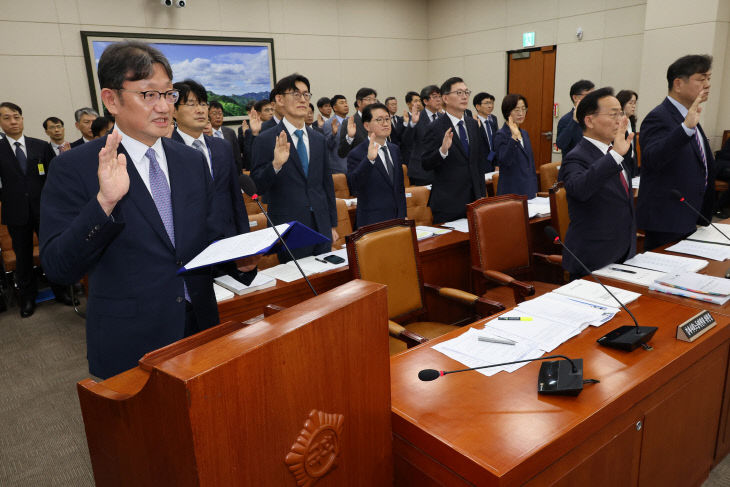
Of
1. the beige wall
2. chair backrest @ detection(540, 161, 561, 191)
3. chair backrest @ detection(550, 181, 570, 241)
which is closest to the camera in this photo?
chair backrest @ detection(550, 181, 570, 241)

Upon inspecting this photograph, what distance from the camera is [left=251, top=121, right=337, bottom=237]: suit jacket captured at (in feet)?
9.60

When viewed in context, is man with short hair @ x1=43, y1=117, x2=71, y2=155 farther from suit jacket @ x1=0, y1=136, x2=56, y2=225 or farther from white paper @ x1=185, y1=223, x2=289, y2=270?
white paper @ x1=185, y1=223, x2=289, y2=270

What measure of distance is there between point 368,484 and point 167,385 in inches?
18.9

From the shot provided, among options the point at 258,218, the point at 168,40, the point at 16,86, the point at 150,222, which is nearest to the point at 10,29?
the point at 16,86

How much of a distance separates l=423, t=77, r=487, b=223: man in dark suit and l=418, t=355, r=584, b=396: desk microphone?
238cm

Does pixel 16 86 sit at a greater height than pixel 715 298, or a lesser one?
greater

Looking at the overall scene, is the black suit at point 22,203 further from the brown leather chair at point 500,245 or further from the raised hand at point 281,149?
the brown leather chair at point 500,245

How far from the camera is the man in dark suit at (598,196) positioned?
218cm

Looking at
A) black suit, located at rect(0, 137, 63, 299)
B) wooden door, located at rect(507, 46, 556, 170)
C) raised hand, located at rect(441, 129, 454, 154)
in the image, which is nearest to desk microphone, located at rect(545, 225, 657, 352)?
raised hand, located at rect(441, 129, 454, 154)

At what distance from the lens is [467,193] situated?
3727 millimetres

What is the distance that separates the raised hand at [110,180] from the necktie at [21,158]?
3697 mm

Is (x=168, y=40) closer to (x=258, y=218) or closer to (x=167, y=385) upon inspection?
(x=258, y=218)

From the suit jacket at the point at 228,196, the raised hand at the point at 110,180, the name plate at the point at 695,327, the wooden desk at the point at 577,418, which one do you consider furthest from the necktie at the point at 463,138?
the raised hand at the point at 110,180

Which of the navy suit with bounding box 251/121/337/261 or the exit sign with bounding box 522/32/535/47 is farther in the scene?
the exit sign with bounding box 522/32/535/47
